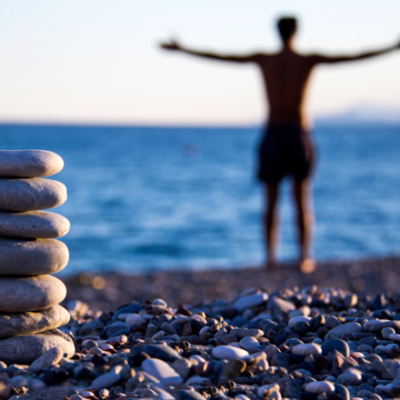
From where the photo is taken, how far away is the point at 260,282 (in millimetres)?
6441

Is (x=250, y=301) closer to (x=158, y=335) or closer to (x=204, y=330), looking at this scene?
(x=204, y=330)

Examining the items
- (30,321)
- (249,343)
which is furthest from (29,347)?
(249,343)

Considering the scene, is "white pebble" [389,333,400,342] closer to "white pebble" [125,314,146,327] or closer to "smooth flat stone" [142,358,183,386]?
"smooth flat stone" [142,358,183,386]

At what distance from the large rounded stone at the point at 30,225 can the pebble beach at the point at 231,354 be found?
0.56m

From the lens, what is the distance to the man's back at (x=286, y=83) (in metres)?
6.00

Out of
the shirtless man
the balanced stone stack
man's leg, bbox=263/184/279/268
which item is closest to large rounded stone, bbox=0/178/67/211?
the balanced stone stack

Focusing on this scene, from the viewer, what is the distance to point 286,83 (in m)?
6.05

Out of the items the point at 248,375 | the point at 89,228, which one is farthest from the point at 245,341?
the point at 89,228

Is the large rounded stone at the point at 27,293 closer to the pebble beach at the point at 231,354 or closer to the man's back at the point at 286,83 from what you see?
the pebble beach at the point at 231,354

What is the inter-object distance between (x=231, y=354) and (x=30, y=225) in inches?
42.5

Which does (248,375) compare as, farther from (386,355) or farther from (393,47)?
(393,47)

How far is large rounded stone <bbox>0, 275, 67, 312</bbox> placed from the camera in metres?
2.38

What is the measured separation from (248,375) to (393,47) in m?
4.26

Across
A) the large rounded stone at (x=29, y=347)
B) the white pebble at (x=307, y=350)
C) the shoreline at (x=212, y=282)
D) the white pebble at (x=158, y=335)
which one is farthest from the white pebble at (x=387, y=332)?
the shoreline at (x=212, y=282)
